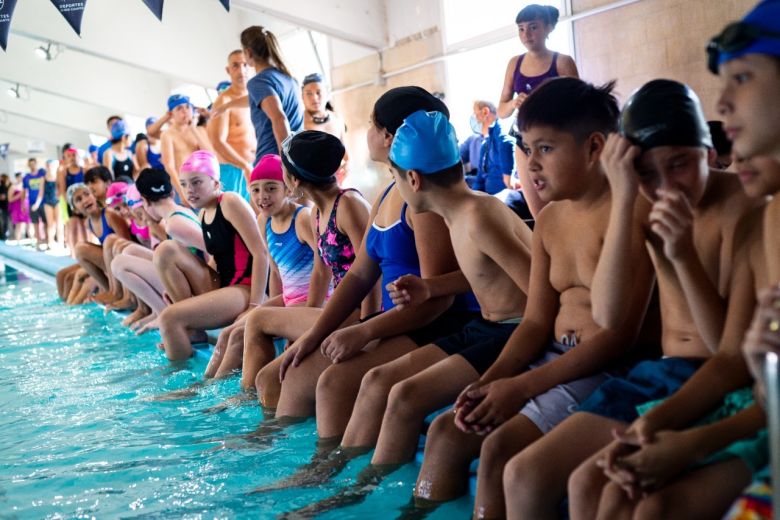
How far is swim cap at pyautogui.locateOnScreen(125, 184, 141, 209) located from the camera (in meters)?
7.87

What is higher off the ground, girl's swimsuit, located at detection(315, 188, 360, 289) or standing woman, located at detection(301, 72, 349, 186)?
standing woman, located at detection(301, 72, 349, 186)

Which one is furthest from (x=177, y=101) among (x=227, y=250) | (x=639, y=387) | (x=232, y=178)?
(x=639, y=387)

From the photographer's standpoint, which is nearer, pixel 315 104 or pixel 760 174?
pixel 760 174

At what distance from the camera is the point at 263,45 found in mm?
6309

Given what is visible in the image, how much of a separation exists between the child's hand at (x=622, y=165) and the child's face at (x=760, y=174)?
0.84 feet

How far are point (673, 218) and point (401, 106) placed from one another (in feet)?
5.92

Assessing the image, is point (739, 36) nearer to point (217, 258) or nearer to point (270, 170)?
point (270, 170)

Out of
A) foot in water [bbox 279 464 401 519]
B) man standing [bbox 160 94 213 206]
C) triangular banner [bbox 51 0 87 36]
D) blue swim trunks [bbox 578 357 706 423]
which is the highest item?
triangular banner [bbox 51 0 87 36]

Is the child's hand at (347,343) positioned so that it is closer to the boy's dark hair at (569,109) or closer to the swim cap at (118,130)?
Result: the boy's dark hair at (569,109)

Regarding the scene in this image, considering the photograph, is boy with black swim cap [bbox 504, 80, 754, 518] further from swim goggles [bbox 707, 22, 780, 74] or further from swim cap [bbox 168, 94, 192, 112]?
swim cap [bbox 168, 94, 192, 112]

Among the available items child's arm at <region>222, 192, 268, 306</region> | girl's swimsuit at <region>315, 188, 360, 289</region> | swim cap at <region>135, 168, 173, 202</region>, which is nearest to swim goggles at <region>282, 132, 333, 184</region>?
girl's swimsuit at <region>315, 188, 360, 289</region>

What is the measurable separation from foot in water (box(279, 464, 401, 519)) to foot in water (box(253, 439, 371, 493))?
0.16m

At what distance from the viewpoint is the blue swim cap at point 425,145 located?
3029mm

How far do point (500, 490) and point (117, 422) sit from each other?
2.62 metres
